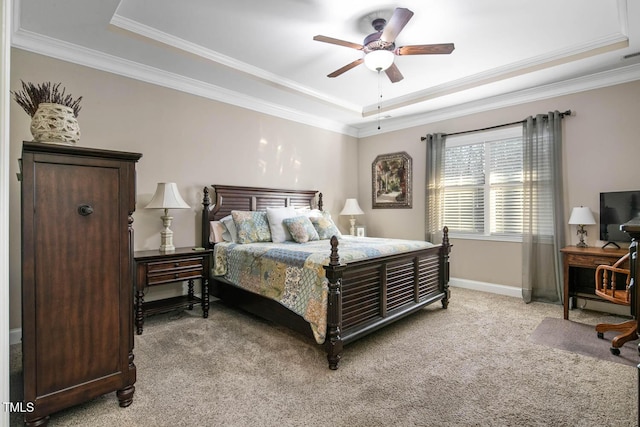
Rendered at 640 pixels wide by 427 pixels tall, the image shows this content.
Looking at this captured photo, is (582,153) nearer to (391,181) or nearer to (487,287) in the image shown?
(487,287)

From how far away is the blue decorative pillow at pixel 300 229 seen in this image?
3.72 metres

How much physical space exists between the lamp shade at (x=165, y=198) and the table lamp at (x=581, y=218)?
4462mm

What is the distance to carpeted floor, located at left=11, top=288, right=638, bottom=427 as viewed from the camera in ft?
5.74

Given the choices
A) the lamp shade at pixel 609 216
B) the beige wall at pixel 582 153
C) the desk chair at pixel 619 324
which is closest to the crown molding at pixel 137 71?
the beige wall at pixel 582 153

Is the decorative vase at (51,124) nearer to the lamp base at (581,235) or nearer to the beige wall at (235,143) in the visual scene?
the beige wall at (235,143)

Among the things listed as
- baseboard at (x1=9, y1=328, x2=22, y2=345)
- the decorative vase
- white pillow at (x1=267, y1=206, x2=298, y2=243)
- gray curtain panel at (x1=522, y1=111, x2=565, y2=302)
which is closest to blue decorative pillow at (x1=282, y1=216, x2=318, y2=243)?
white pillow at (x1=267, y1=206, x2=298, y2=243)

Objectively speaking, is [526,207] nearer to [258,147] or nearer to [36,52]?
[258,147]

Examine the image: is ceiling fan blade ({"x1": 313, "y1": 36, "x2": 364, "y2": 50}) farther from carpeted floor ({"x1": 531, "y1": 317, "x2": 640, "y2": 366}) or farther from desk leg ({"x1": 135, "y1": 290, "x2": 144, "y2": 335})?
carpeted floor ({"x1": 531, "y1": 317, "x2": 640, "y2": 366})

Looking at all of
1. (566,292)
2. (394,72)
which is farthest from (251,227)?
(566,292)

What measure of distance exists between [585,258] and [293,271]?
3.12m

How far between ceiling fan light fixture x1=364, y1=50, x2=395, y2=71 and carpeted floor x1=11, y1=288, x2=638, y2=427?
2503 mm

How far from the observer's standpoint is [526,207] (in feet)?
13.4

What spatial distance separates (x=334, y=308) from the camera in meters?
2.32

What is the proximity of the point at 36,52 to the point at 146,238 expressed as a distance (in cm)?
201
